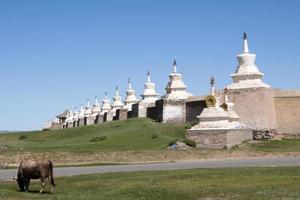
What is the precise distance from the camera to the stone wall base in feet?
143

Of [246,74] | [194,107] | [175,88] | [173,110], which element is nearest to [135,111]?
[175,88]

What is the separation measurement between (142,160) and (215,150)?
6441 millimetres

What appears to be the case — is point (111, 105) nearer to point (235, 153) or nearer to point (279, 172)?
point (235, 153)

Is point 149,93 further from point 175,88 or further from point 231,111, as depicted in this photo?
point 231,111

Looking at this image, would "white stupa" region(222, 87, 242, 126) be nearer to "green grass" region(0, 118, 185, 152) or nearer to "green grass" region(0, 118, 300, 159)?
"green grass" region(0, 118, 300, 159)

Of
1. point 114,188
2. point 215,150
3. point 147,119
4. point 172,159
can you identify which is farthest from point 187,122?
point 114,188

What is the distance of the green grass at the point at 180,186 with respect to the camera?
18.1 metres

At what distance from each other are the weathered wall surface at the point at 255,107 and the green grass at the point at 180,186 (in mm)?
27062

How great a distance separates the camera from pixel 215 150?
40281 mm

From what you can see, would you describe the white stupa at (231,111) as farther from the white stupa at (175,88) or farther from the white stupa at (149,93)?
the white stupa at (149,93)

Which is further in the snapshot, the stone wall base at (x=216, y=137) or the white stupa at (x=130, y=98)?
the white stupa at (x=130, y=98)

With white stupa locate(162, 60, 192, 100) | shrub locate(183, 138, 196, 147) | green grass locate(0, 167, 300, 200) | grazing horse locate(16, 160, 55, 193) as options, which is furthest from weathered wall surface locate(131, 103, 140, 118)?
grazing horse locate(16, 160, 55, 193)

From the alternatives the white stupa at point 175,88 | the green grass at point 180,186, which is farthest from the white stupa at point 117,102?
the green grass at point 180,186

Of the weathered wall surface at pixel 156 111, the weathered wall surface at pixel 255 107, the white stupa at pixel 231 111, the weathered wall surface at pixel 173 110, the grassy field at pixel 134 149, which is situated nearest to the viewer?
the grassy field at pixel 134 149
